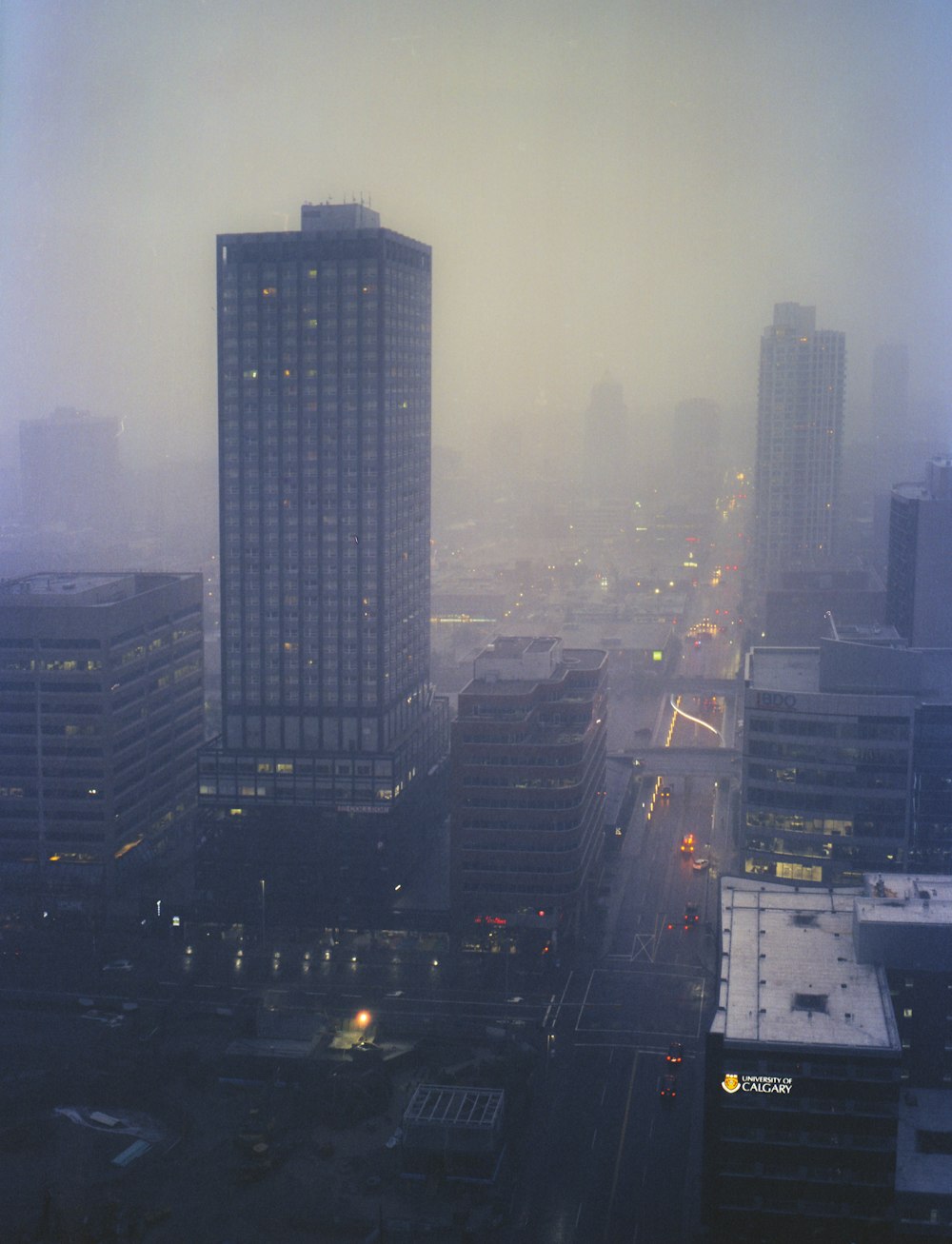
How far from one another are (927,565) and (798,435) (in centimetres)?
1637

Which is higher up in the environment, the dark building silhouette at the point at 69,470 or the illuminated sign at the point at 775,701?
the dark building silhouette at the point at 69,470

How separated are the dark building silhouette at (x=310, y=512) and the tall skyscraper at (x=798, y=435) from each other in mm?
20697

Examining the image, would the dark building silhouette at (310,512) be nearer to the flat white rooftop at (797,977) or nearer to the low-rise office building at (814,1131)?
the flat white rooftop at (797,977)

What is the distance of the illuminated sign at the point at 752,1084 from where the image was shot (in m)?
9.24

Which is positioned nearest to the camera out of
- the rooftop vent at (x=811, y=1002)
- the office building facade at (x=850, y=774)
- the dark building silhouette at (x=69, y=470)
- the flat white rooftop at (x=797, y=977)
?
the flat white rooftop at (x=797, y=977)

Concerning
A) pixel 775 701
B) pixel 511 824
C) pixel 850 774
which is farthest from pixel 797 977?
pixel 775 701

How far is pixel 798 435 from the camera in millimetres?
36469

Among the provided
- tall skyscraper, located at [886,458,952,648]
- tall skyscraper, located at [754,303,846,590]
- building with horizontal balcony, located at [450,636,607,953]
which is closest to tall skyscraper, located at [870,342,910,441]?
tall skyscraper, located at [754,303,846,590]

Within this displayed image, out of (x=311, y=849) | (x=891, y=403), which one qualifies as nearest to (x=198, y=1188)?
(x=311, y=849)

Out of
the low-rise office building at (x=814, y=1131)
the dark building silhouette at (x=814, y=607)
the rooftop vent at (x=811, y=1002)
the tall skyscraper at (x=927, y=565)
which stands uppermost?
the tall skyscraper at (x=927, y=565)

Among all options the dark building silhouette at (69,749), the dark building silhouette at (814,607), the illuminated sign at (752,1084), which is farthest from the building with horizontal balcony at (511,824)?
the dark building silhouette at (814,607)

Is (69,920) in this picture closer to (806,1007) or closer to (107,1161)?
(107,1161)

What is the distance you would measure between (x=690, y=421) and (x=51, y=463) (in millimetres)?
19034

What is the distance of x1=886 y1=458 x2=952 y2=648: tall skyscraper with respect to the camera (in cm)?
2044
